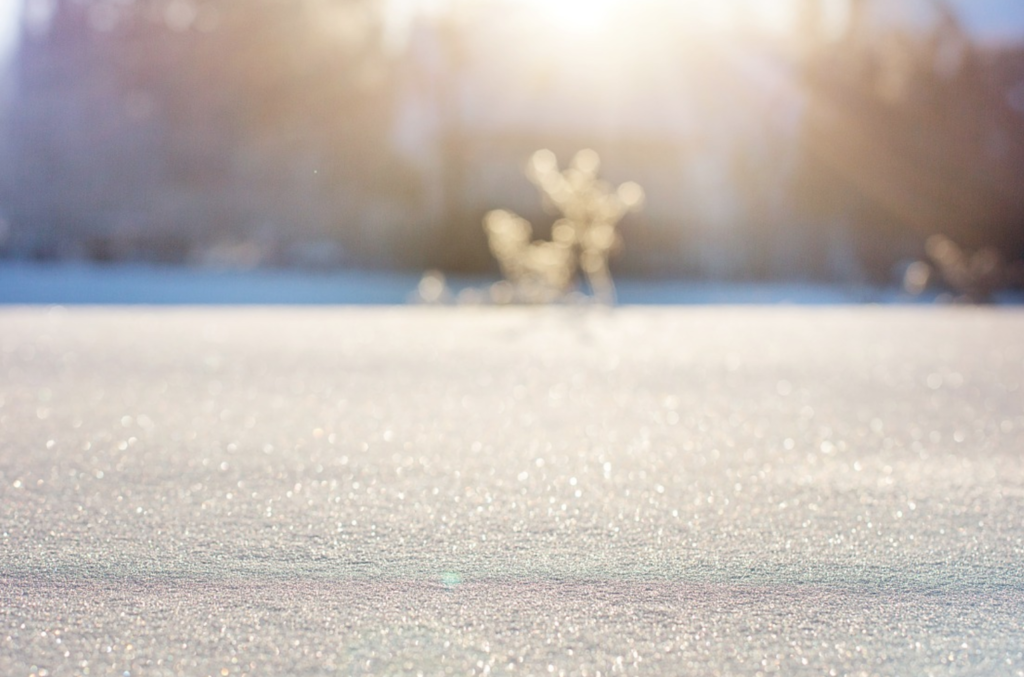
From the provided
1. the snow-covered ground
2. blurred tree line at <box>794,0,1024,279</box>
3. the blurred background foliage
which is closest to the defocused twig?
the snow-covered ground

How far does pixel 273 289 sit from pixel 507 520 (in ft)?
27.1

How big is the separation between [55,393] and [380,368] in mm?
1388

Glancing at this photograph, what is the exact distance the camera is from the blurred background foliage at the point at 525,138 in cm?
1299

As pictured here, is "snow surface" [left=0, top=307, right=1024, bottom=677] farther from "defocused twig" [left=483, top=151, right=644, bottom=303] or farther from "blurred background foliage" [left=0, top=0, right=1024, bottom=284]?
"blurred background foliage" [left=0, top=0, right=1024, bottom=284]

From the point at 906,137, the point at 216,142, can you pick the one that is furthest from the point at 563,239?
the point at 216,142

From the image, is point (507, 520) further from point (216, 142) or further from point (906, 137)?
point (216, 142)

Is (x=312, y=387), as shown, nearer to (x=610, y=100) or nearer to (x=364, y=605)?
(x=364, y=605)

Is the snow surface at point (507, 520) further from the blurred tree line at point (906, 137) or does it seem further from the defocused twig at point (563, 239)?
the blurred tree line at point (906, 137)

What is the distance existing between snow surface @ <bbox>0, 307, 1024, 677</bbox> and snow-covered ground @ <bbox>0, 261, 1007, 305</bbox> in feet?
14.5

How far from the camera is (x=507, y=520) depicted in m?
2.09

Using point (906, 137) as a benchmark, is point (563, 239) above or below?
below

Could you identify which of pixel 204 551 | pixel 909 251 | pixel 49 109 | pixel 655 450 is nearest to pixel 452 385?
pixel 655 450

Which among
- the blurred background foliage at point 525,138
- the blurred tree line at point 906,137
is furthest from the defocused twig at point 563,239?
the blurred tree line at point 906,137

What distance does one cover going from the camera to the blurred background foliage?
42.6 ft
